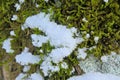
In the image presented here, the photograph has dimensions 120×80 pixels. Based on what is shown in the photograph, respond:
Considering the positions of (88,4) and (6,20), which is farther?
(6,20)

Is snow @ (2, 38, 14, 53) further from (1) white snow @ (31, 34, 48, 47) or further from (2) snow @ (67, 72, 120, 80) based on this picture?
(2) snow @ (67, 72, 120, 80)

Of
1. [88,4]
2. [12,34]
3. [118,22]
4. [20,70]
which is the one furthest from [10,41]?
[118,22]

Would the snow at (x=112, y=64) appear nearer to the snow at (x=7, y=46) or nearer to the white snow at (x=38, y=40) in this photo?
the white snow at (x=38, y=40)

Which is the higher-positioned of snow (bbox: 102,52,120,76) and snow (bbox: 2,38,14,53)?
snow (bbox: 2,38,14,53)

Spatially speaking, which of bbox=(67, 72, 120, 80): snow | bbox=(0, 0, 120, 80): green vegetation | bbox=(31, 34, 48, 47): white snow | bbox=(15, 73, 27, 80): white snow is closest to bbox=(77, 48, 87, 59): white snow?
bbox=(0, 0, 120, 80): green vegetation

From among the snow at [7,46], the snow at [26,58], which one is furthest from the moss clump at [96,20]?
the snow at [7,46]

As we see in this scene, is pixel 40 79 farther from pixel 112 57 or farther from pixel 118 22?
pixel 118 22
